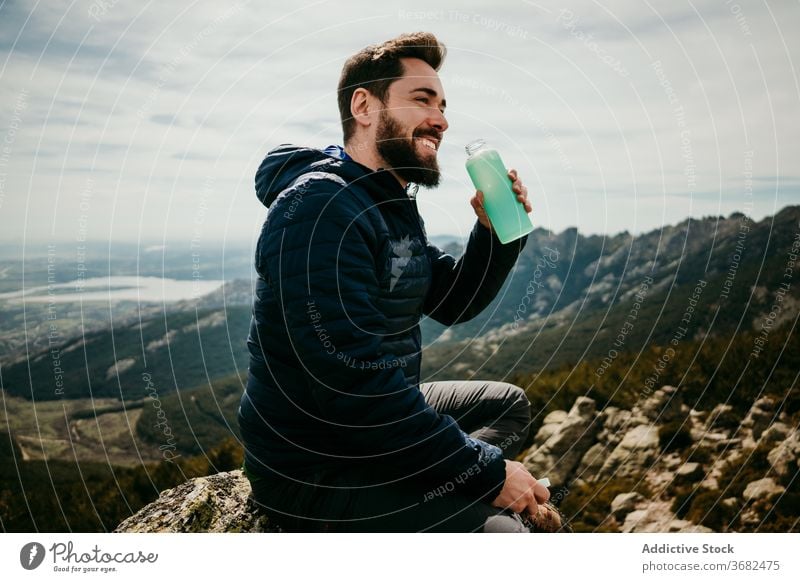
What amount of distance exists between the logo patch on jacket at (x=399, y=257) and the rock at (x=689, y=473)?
453 centimetres

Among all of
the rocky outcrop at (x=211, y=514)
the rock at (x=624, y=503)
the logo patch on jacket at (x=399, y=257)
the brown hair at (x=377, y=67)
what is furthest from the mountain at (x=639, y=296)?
the rock at (x=624, y=503)

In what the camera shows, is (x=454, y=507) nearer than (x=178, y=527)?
Yes

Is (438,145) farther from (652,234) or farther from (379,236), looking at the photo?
(652,234)

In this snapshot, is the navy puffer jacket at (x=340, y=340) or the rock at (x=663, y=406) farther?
the rock at (x=663, y=406)

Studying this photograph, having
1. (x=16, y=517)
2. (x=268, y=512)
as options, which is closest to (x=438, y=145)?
(x=268, y=512)

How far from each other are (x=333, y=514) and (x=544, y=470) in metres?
5.50

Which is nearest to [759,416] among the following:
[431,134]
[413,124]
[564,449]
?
[564,449]

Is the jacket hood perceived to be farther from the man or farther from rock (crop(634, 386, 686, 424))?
rock (crop(634, 386, 686, 424))

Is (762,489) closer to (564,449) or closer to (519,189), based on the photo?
(564,449)

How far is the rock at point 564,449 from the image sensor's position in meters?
7.82

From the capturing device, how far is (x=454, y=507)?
9.09 feet

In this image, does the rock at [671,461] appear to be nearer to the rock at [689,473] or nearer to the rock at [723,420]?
the rock at [689,473]

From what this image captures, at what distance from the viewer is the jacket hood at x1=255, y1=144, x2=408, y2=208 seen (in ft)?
9.68

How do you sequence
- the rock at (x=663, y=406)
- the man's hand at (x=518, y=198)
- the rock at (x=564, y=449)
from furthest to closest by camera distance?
the rock at (x=564, y=449) < the rock at (x=663, y=406) < the man's hand at (x=518, y=198)
